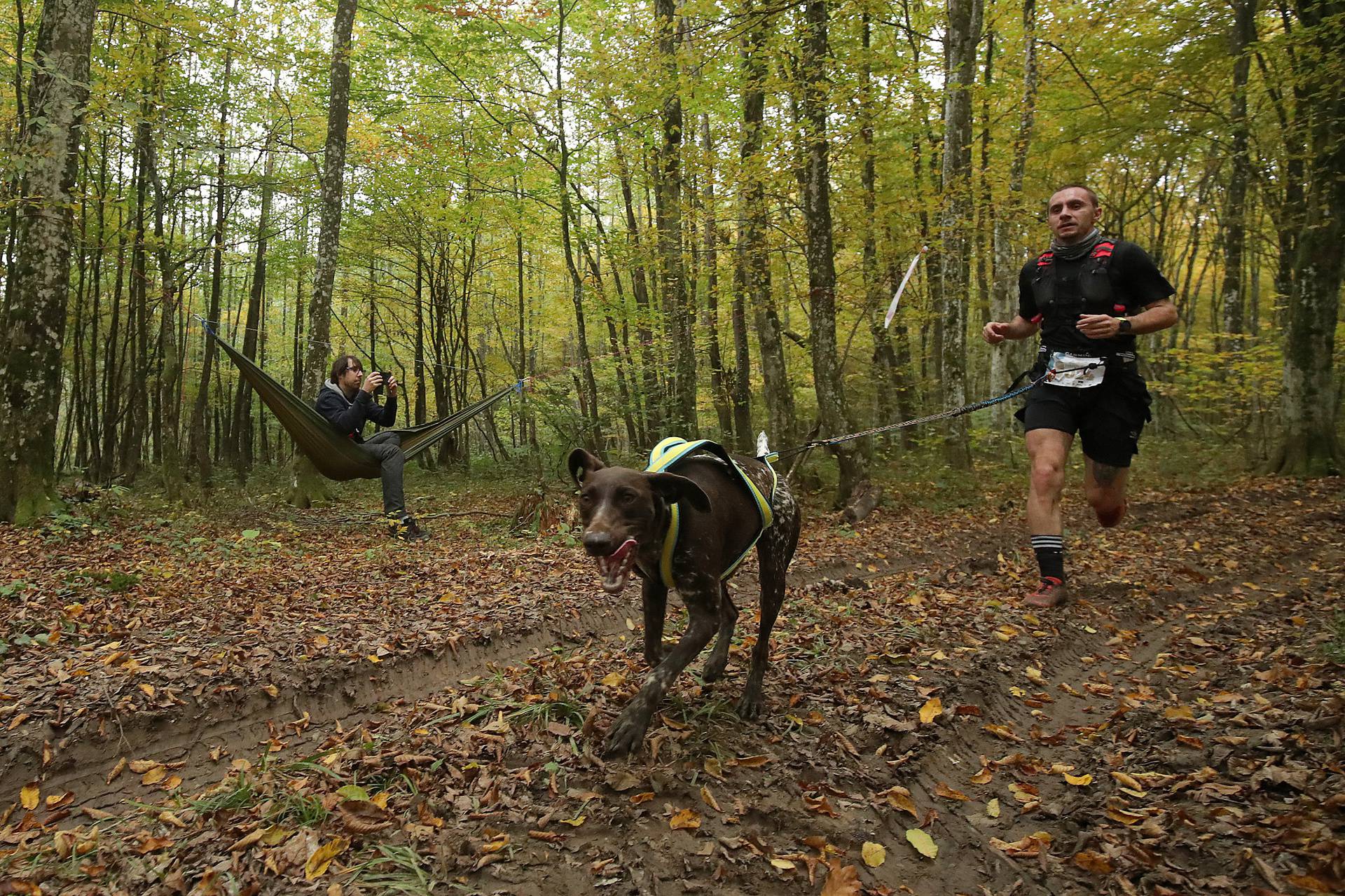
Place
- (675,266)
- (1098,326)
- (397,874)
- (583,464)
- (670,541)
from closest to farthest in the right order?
(397,874) < (670,541) < (583,464) < (1098,326) < (675,266)

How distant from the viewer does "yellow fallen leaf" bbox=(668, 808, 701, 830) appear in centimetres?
223

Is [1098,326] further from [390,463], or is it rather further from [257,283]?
[257,283]

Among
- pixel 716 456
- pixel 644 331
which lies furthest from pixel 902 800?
pixel 644 331

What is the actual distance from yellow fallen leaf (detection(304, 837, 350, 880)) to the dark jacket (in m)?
A: 6.45

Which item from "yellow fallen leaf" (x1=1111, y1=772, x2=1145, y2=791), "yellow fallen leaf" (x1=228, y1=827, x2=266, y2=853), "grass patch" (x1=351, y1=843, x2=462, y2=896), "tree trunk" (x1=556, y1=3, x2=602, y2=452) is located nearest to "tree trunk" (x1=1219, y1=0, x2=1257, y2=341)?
"tree trunk" (x1=556, y1=3, x2=602, y2=452)

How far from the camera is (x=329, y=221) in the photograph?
10.4 metres

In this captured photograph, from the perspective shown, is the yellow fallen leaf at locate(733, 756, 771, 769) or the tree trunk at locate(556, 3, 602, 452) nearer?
the yellow fallen leaf at locate(733, 756, 771, 769)

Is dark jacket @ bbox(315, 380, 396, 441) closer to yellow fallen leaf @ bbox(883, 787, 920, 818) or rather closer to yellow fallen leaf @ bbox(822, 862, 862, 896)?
yellow fallen leaf @ bbox(883, 787, 920, 818)

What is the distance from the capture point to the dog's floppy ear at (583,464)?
2752 millimetres

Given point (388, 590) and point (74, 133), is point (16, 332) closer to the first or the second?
point (74, 133)

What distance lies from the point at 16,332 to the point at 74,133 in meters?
2.11

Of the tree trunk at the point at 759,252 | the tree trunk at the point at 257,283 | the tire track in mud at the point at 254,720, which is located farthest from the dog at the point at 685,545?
the tree trunk at the point at 257,283

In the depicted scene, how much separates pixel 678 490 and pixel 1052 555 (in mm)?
3160

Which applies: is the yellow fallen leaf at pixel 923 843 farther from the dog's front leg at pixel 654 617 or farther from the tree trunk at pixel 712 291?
the tree trunk at pixel 712 291
